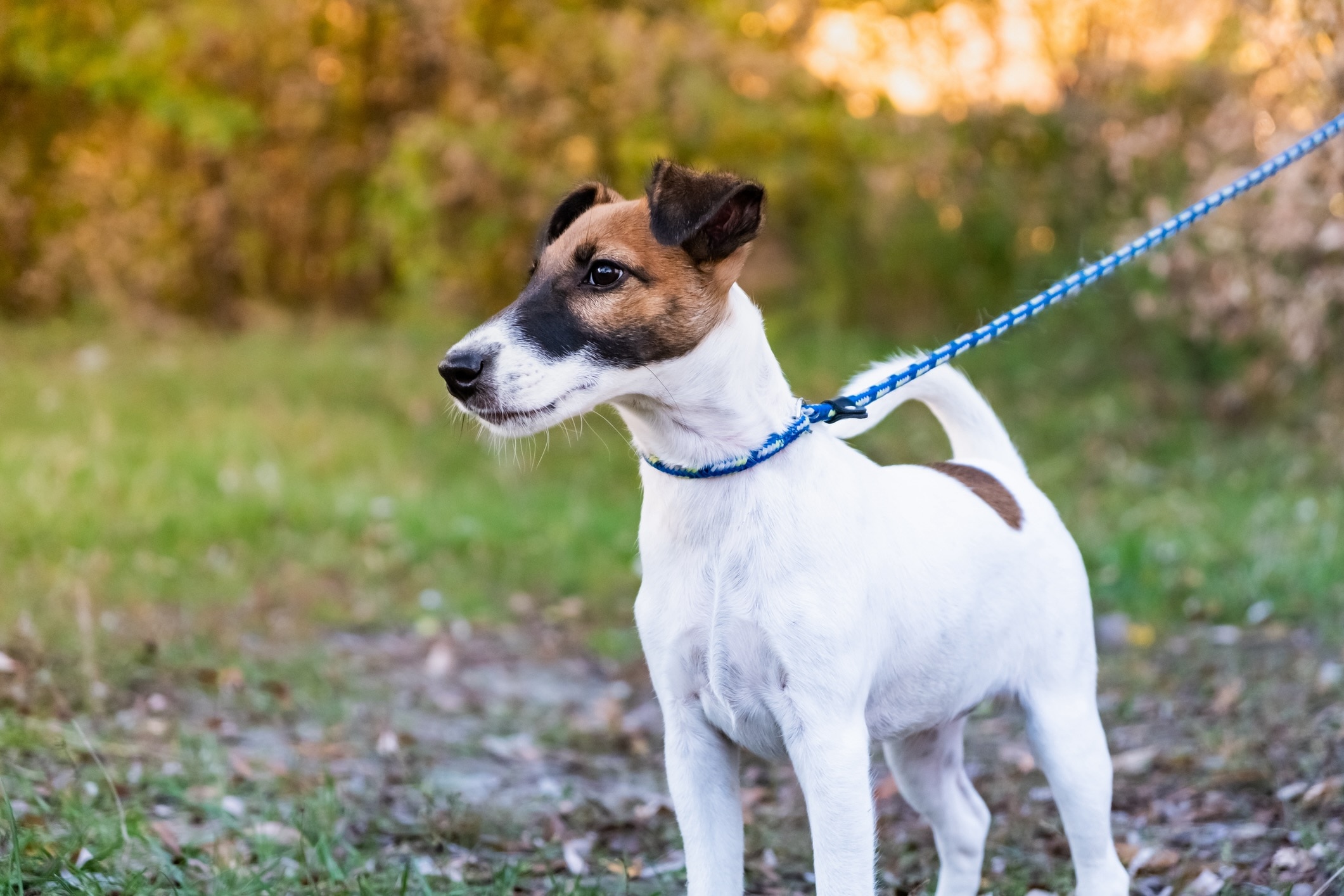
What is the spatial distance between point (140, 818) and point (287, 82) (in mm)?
10080

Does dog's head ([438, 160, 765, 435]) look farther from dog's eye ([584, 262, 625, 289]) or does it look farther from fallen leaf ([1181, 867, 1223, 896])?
fallen leaf ([1181, 867, 1223, 896])

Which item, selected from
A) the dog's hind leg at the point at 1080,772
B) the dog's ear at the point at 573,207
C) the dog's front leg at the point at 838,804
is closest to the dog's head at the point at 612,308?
the dog's ear at the point at 573,207

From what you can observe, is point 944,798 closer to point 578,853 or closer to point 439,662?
point 578,853

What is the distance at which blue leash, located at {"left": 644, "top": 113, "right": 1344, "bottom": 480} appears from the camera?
2748 mm

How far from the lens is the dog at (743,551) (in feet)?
8.61

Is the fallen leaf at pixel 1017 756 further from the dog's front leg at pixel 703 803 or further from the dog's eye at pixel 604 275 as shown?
the dog's eye at pixel 604 275

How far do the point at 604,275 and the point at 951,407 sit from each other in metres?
1.18

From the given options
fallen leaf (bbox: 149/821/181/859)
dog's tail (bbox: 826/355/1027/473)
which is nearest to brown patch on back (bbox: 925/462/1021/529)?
dog's tail (bbox: 826/355/1027/473)

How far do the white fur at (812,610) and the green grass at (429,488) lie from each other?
7.31ft

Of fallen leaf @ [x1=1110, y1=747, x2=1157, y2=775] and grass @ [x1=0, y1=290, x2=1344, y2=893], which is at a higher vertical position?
grass @ [x1=0, y1=290, x2=1344, y2=893]

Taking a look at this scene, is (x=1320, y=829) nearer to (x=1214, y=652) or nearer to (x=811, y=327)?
(x=1214, y=652)

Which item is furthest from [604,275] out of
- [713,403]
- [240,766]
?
[240,766]

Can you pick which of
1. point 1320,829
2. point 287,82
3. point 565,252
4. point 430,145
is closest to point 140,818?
point 565,252

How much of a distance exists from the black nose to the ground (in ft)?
4.13
